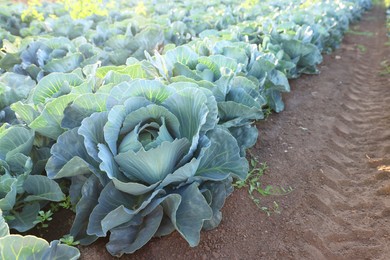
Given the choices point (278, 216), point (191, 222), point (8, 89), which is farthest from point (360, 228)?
point (8, 89)

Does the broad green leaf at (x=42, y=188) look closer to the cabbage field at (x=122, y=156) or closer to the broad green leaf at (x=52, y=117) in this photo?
the cabbage field at (x=122, y=156)

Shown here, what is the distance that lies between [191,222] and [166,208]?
0.16 metres

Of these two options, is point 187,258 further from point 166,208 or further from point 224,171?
point 224,171

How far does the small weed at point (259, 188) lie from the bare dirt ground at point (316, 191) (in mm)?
40

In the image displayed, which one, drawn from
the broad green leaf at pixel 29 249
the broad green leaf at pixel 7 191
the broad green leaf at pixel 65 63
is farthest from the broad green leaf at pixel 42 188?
the broad green leaf at pixel 65 63

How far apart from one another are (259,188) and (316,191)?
53 cm

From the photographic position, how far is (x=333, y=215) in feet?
8.98

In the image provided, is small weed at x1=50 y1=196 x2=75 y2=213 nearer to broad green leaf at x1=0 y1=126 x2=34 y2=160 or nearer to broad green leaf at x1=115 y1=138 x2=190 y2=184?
broad green leaf at x1=0 y1=126 x2=34 y2=160

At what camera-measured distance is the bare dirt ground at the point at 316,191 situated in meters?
2.26

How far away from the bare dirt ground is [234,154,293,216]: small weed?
0.04 metres

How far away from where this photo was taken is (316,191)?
295cm

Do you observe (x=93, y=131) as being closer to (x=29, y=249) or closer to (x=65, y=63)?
(x=29, y=249)

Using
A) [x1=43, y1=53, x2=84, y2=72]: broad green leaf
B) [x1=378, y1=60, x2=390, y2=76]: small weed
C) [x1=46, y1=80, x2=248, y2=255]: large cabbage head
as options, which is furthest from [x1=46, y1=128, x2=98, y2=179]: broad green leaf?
[x1=378, y1=60, x2=390, y2=76]: small weed

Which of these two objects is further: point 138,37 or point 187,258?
point 138,37
